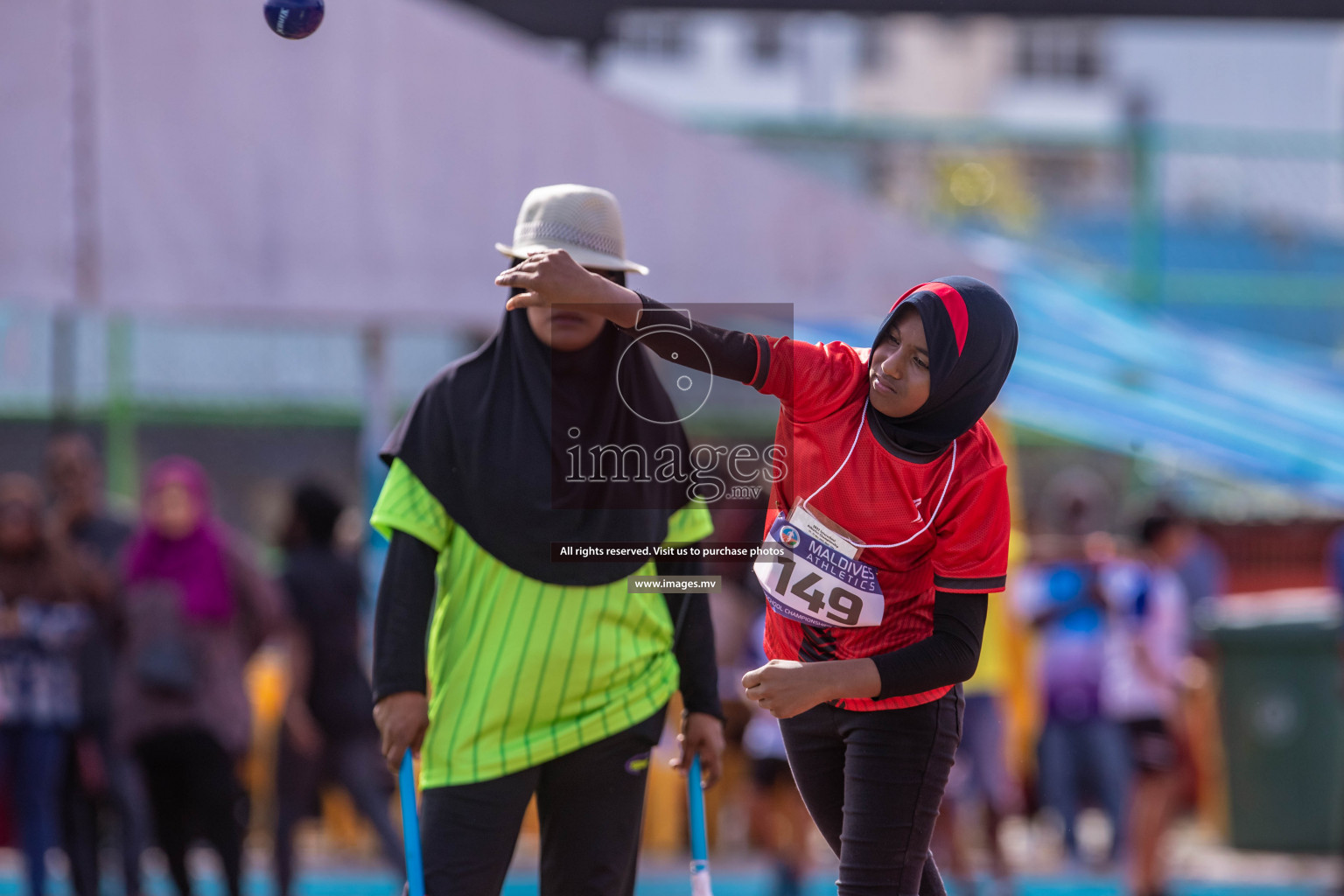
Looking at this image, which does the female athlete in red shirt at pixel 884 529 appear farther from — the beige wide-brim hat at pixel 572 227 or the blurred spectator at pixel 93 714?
the blurred spectator at pixel 93 714

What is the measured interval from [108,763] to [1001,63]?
3058 cm

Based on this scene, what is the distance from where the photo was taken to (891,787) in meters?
2.73

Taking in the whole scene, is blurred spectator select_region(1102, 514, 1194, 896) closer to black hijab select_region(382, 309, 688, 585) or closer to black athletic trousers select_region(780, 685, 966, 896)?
black athletic trousers select_region(780, 685, 966, 896)

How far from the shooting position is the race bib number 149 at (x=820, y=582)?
9.05 feet

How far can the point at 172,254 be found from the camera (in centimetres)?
575

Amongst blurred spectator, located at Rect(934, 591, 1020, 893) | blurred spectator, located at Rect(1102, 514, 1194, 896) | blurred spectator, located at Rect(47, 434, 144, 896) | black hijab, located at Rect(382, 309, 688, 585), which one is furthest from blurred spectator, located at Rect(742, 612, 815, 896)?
black hijab, located at Rect(382, 309, 688, 585)

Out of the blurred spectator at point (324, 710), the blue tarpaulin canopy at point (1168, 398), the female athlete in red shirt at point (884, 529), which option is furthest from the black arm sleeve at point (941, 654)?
the blue tarpaulin canopy at point (1168, 398)

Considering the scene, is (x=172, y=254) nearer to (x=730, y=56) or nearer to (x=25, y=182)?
(x=25, y=182)

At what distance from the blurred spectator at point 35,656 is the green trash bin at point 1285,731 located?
5.56 metres

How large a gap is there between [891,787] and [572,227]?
1.19 m

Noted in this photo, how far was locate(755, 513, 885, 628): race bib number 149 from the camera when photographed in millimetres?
2758

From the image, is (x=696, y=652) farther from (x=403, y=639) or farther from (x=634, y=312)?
(x=634, y=312)

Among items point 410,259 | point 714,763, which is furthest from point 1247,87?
point 714,763

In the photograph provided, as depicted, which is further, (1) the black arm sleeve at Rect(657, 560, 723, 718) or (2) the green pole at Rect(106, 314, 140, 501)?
(2) the green pole at Rect(106, 314, 140, 501)
